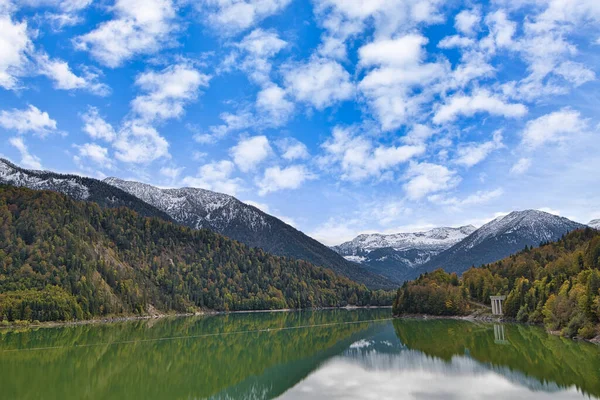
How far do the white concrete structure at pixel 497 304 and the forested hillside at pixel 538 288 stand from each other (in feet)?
8.22

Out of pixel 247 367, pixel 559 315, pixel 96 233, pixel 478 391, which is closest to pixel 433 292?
pixel 559 315

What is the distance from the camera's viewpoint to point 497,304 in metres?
126

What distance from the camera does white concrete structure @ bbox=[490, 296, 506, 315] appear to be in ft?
409

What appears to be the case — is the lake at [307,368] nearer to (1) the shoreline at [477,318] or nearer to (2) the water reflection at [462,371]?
(2) the water reflection at [462,371]

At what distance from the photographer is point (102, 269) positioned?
171125 mm

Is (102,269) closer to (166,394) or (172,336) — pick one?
(172,336)

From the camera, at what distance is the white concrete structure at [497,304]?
12456cm

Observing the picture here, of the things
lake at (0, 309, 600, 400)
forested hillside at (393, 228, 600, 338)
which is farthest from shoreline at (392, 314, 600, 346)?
lake at (0, 309, 600, 400)

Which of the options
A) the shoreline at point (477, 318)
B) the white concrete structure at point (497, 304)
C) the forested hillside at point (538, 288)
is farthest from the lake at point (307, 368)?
the white concrete structure at point (497, 304)

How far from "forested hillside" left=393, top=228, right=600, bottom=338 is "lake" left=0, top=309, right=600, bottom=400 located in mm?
5141

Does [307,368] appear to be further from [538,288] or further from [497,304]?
[497,304]

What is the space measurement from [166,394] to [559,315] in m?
63.6

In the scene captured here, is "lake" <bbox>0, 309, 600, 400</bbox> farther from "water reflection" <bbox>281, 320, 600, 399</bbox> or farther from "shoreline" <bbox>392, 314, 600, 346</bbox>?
"shoreline" <bbox>392, 314, 600, 346</bbox>

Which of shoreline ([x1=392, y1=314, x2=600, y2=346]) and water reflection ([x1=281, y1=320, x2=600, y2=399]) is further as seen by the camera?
shoreline ([x1=392, y1=314, x2=600, y2=346])
